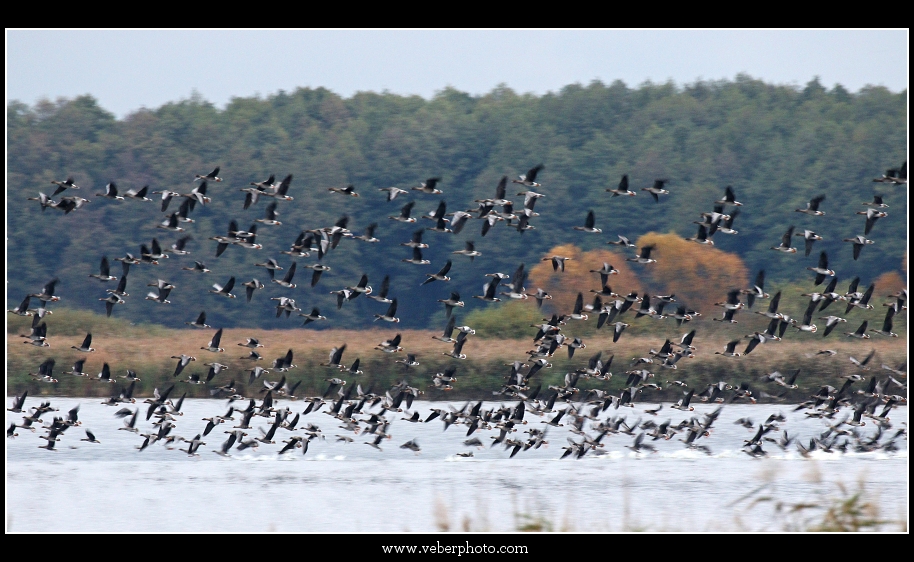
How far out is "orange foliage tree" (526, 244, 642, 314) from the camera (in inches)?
1578

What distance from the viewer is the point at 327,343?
3866 centimetres

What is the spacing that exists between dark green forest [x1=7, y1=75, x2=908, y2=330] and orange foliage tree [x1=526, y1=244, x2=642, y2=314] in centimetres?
93

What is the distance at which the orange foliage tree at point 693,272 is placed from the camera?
42.0m

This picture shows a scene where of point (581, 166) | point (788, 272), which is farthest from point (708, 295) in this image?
point (581, 166)

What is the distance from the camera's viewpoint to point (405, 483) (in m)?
21.1

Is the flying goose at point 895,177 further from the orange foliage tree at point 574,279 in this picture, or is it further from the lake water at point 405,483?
the orange foliage tree at point 574,279

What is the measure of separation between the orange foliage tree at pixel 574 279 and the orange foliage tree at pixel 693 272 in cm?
113

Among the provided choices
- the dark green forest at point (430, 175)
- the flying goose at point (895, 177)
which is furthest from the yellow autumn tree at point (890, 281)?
the flying goose at point (895, 177)

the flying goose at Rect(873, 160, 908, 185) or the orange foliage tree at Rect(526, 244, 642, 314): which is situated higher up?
the flying goose at Rect(873, 160, 908, 185)

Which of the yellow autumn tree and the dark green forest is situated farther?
the dark green forest

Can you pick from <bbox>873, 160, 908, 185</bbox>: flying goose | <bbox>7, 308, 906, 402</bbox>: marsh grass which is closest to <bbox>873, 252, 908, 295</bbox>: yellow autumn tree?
<bbox>7, 308, 906, 402</bbox>: marsh grass

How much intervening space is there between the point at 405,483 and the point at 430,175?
32853 mm

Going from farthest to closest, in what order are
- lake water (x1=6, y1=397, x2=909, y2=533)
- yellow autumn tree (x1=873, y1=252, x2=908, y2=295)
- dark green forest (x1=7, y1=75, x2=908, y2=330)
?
dark green forest (x1=7, y1=75, x2=908, y2=330)
yellow autumn tree (x1=873, y1=252, x2=908, y2=295)
lake water (x1=6, y1=397, x2=909, y2=533)

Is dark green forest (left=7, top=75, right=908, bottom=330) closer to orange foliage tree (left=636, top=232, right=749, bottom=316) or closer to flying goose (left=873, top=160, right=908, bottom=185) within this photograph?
orange foliage tree (left=636, top=232, right=749, bottom=316)
